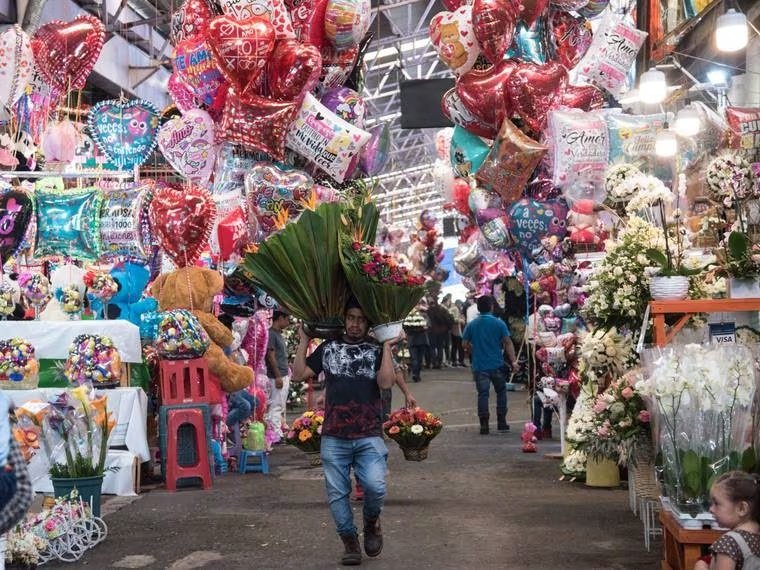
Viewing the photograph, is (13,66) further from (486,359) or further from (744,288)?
(486,359)

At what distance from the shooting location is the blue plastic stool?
11.1 meters

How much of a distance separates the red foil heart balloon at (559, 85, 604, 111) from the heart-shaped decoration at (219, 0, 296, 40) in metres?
3.16

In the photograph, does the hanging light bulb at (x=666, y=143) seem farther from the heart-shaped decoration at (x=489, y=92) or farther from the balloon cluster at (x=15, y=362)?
the balloon cluster at (x=15, y=362)

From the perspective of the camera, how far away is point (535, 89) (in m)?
12.0

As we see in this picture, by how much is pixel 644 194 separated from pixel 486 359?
5.76 m

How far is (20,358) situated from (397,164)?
131 feet

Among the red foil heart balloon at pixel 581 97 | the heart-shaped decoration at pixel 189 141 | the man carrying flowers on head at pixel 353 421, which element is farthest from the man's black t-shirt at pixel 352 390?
the red foil heart balloon at pixel 581 97

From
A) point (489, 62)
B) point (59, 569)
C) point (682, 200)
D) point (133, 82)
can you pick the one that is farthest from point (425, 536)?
point (133, 82)

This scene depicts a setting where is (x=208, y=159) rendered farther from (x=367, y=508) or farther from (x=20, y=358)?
(x=367, y=508)

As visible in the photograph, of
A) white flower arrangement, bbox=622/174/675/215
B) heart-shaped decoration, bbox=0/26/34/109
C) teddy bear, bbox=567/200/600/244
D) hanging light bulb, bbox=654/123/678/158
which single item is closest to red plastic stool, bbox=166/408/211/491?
heart-shaped decoration, bbox=0/26/34/109

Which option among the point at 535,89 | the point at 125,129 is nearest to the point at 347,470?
the point at 125,129

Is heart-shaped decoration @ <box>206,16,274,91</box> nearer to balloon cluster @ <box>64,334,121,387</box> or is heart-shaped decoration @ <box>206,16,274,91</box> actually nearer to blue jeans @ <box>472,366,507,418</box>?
balloon cluster @ <box>64,334,121,387</box>

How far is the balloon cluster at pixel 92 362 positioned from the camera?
9.17 metres

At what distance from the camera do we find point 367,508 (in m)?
6.77
